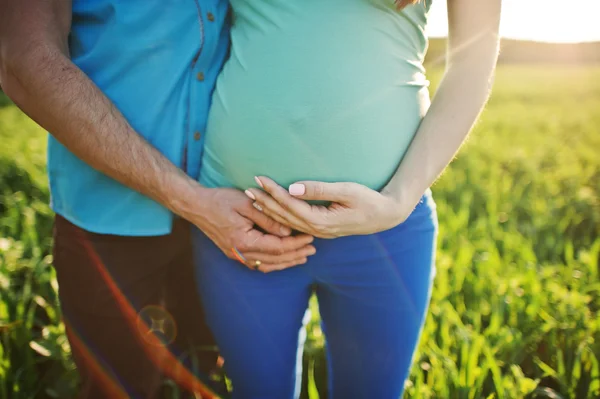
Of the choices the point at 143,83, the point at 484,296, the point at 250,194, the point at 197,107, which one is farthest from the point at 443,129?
the point at 484,296

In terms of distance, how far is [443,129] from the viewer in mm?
1150

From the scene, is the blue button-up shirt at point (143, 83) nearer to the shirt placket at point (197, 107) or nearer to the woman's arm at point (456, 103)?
the shirt placket at point (197, 107)

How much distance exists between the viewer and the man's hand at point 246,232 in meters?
1.17

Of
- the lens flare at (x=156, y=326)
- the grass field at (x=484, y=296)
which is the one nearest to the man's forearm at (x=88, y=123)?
the lens flare at (x=156, y=326)

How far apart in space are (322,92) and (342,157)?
166 mm

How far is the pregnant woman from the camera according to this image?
1110 mm

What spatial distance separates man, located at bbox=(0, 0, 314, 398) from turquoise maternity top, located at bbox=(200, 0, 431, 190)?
0.16 m

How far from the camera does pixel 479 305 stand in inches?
88.4

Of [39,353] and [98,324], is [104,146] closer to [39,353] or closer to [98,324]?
[98,324]

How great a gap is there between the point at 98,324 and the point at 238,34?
37.2 inches

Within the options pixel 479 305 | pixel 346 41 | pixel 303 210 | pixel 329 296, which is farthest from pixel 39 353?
pixel 479 305

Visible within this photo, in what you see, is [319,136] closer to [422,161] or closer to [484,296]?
[422,161]

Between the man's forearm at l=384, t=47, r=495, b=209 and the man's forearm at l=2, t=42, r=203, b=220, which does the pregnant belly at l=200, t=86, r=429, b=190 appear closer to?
the man's forearm at l=384, t=47, r=495, b=209

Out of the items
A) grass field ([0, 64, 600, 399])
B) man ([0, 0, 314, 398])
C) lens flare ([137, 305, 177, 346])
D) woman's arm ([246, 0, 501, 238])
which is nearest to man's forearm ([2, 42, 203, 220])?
man ([0, 0, 314, 398])
